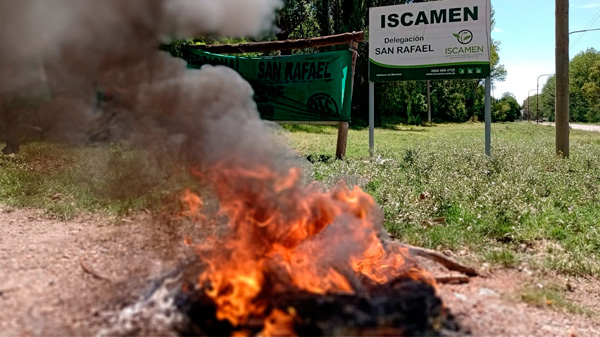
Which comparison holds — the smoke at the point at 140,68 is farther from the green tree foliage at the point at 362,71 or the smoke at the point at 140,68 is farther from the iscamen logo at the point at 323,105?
the green tree foliage at the point at 362,71

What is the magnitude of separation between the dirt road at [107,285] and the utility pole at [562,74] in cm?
751

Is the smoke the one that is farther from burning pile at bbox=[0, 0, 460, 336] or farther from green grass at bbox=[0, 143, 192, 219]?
green grass at bbox=[0, 143, 192, 219]

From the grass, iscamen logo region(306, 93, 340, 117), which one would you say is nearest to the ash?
the grass

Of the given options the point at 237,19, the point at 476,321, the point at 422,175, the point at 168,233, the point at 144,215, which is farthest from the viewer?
the point at 422,175

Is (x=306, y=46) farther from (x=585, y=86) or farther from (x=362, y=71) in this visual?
(x=585, y=86)

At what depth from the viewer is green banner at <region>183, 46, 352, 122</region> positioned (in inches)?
378

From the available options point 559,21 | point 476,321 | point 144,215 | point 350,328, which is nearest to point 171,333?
point 350,328

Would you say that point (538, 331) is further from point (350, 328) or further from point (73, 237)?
point (73, 237)

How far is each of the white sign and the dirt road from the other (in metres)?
6.16

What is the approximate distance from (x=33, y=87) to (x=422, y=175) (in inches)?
209

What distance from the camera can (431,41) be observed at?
399 inches

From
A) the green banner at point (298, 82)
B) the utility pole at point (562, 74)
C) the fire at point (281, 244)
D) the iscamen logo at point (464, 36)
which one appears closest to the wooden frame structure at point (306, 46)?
the green banner at point (298, 82)

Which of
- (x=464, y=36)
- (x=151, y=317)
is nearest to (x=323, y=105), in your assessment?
(x=464, y=36)

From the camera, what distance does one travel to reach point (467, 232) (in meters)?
5.27
